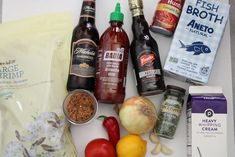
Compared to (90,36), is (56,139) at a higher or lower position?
lower

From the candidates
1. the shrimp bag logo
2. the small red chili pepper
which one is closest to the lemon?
the small red chili pepper

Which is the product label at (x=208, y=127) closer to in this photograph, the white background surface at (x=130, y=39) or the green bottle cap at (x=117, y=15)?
the white background surface at (x=130, y=39)

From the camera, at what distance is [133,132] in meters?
0.92

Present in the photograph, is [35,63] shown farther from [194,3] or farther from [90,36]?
[194,3]

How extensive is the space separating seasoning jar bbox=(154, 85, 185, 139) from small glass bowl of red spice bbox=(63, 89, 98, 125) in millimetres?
161

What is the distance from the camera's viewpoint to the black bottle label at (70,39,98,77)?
92 centimetres

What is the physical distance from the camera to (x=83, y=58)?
92 centimetres

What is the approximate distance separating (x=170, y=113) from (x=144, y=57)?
0.15 m

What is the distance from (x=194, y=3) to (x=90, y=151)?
17.0 inches

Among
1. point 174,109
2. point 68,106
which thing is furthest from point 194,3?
point 68,106

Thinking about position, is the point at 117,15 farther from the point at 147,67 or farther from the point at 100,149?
the point at 100,149

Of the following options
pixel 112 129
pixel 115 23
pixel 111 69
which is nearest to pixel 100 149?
pixel 112 129

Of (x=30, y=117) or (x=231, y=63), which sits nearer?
(x=30, y=117)

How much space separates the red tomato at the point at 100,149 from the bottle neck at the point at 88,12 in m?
0.29
